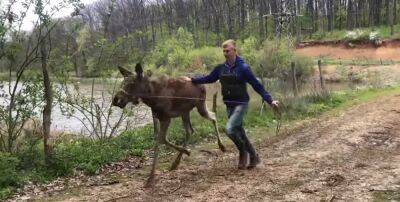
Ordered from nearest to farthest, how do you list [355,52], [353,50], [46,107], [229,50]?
[229,50] < [46,107] < [355,52] < [353,50]

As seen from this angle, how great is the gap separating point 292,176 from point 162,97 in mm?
2616

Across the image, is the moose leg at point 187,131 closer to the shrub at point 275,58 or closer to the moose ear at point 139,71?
the moose ear at point 139,71

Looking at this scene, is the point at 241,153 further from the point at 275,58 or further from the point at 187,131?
the point at 275,58

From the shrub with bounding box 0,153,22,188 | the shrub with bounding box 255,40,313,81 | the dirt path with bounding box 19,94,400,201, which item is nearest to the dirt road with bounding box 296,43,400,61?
the shrub with bounding box 255,40,313,81

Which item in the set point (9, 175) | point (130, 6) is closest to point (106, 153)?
point (9, 175)

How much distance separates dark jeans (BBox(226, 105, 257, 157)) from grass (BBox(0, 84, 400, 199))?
2778 millimetres

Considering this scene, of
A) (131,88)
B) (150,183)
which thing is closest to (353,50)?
(131,88)

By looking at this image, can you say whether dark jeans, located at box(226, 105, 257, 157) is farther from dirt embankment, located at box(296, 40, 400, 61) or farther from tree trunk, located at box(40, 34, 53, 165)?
dirt embankment, located at box(296, 40, 400, 61)

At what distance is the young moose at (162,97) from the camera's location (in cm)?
855

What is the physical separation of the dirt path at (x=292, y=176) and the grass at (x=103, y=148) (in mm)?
951

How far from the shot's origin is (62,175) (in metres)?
9.58

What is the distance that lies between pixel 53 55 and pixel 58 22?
3.32ft

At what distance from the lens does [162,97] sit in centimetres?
899

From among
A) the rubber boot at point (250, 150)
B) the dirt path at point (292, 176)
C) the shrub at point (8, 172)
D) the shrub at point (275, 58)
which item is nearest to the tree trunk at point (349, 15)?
the shrub at point (275, 58)
